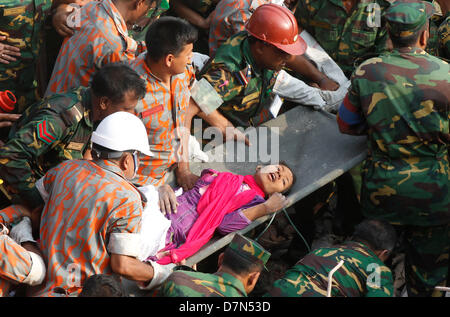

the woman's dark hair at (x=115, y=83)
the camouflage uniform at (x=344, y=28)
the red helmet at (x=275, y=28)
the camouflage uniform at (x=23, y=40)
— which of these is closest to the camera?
the woman's dark hair at (x=115, y=83)

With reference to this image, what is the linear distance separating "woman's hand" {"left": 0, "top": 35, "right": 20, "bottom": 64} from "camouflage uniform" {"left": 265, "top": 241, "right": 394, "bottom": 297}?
2919mm

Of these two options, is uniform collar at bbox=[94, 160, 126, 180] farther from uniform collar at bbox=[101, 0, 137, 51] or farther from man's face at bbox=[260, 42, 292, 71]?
man's face at bbox=[260, 42, 292, 71]

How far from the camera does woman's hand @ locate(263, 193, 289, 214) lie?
4.65 metres

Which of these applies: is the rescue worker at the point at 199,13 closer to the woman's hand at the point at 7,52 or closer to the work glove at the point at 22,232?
the woman's hand at the point at 7,52

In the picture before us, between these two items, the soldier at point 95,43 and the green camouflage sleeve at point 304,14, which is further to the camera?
the green camouflage sleeve at point 304,14

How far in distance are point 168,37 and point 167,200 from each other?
3.74 ft

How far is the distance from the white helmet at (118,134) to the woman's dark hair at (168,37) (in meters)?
0.80

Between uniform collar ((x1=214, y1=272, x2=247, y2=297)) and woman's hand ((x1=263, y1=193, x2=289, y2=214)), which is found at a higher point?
uniform collar ((x1=214, y1=272, x2=247, y2=297))

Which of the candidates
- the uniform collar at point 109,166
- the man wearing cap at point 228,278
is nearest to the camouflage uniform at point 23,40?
the uniform collar at point 109,166

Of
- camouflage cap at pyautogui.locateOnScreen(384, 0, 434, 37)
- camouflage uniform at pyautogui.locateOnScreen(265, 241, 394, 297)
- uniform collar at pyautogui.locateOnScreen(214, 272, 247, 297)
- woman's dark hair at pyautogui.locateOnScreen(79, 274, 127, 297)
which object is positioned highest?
camouflage cap at pyautogui.locateOnScreen(384, 0, 434, 37)

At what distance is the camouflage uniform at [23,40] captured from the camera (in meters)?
5.20

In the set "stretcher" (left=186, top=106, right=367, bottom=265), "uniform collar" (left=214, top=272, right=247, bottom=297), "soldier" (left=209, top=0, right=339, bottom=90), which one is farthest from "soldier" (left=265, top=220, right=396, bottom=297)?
"soldier" (left=209, top=0, right=339, bottom=90)

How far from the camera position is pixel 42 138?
157 inches

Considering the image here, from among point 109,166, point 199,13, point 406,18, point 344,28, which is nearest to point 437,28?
point 344,28
